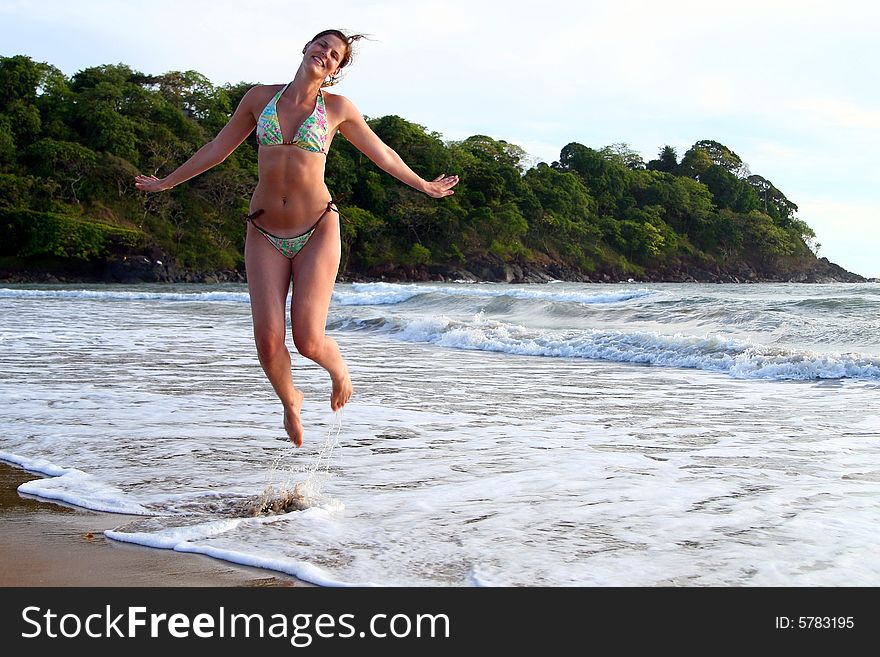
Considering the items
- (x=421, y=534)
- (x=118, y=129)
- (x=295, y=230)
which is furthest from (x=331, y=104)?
(x=118, y=129)

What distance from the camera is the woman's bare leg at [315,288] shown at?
13.3 ft

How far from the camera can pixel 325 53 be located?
13.4 ft

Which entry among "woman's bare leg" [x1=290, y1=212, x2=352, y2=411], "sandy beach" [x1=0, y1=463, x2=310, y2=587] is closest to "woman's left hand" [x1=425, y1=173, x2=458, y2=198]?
"woman's bare leg" [x1=290, y1=212, x2=352, y2=411]

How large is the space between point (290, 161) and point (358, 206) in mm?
62972

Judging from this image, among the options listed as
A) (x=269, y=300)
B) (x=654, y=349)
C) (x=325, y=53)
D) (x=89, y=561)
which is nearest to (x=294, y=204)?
(x=269, y=300)

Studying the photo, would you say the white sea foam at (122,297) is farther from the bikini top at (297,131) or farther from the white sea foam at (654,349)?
the bikini top at (297,131)

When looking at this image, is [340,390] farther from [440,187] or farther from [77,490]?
[77,490]

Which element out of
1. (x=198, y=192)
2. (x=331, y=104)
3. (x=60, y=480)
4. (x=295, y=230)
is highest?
(x=198, y=192)

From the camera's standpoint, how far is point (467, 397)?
27.5ft

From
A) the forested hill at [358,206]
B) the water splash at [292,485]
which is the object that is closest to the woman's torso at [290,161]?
the water splash at [292,485]

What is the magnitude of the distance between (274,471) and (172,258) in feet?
172

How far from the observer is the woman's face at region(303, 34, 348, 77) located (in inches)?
161

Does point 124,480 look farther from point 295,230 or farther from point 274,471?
point 295,230

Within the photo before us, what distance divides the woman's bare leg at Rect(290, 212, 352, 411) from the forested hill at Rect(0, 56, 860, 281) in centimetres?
5094
